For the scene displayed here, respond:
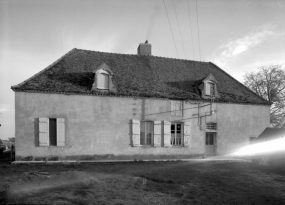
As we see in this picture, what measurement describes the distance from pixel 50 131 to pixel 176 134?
27.8 feet

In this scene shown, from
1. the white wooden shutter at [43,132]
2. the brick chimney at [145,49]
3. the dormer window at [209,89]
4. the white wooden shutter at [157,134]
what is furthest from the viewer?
the brick chimney at [145,49]

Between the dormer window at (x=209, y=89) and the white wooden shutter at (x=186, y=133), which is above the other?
the dormer window at (x=209, y=89)

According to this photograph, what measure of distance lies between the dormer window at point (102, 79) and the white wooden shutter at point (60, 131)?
3176mm

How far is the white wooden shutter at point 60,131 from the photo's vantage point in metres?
11.1

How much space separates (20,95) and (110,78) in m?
5.49

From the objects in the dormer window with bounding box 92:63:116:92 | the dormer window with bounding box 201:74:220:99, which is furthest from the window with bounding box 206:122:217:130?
the dormer window with bounding box 92:63:116:92

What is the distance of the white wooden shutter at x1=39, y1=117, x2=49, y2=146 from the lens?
35.8 ft

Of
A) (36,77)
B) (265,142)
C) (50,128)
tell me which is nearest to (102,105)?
(50,128)

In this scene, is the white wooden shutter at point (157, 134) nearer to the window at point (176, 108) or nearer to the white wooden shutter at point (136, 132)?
the white wooden shutter at point (136, 132)

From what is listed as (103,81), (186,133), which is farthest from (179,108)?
(103,81)

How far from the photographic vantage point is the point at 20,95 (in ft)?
35.7

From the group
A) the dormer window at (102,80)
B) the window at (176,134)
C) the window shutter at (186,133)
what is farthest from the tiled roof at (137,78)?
the window at (176,134)

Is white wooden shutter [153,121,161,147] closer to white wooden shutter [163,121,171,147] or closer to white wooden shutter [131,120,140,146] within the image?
white wooden shutter [163,121,171,147]

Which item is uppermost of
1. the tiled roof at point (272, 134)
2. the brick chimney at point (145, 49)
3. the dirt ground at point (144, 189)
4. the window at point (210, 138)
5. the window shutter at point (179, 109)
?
the brick chimney at point (145, 49)
